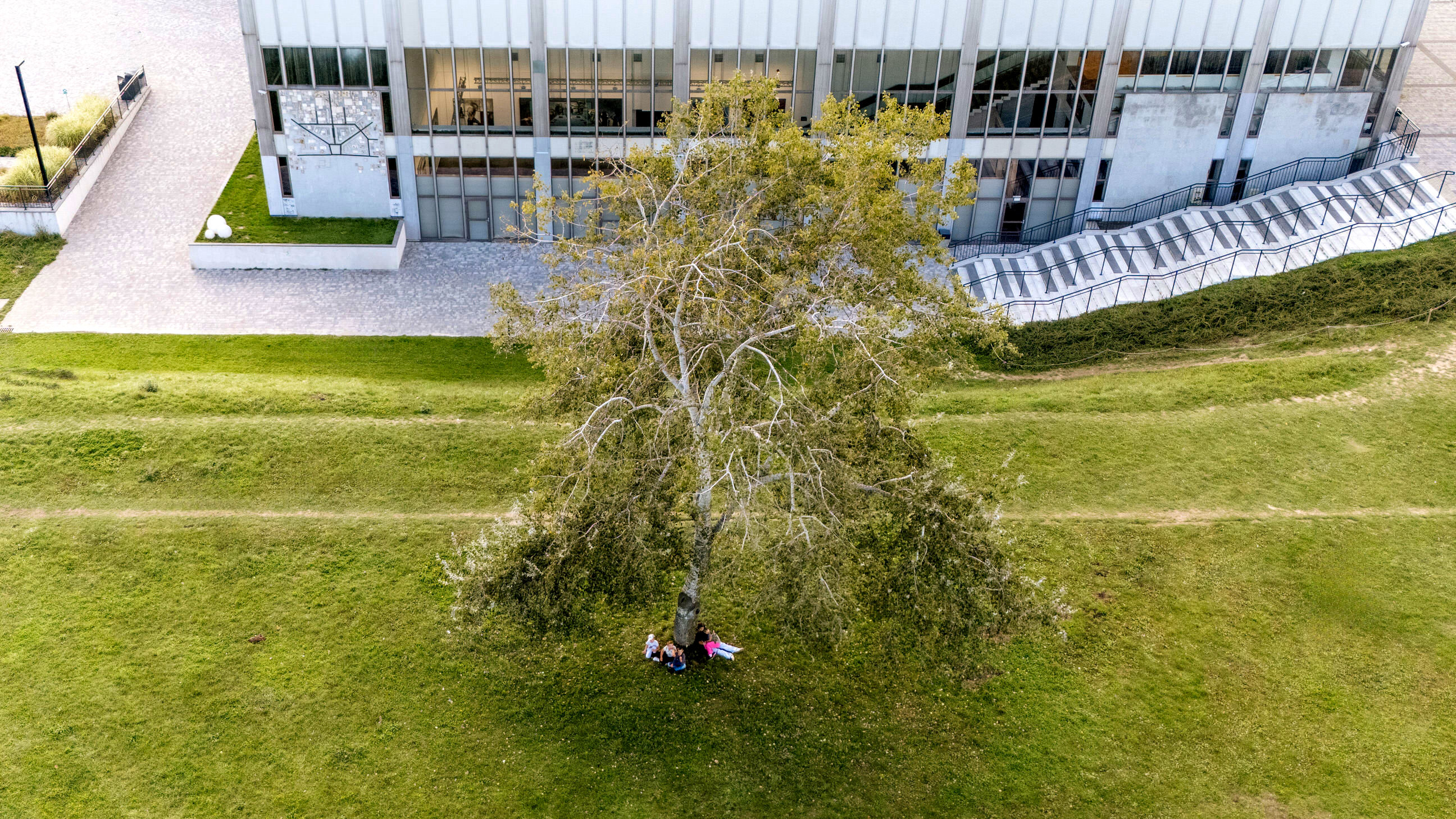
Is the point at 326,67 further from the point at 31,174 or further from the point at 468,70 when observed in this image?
the point at 31,174

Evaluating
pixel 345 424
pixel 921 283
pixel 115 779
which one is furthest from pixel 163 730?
pixel 921 283

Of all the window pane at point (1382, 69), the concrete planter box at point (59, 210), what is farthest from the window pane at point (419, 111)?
the window pane at point (1382, 69)

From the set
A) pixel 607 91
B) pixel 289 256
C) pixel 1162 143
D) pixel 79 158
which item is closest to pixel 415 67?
pixel 607 91

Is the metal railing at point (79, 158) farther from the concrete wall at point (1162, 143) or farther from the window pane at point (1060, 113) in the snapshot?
the concrete wall at point (1162, 143)

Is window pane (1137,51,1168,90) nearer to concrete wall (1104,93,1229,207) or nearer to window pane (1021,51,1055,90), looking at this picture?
concrete wall (1104,93,1229,207)

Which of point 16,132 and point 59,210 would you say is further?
point 16,132

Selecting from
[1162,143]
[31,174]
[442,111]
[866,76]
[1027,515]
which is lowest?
[1027,515]
